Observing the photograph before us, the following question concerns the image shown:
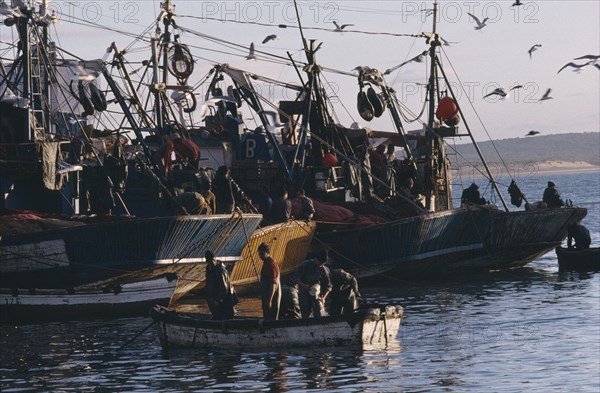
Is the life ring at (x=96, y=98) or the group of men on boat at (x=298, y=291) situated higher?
the life ring at (x=96, y=98)

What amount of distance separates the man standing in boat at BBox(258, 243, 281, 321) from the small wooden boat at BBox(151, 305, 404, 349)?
38 cm

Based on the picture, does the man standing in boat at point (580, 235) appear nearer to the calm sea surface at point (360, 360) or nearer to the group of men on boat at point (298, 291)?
the calm sea surface at point (360, 360)

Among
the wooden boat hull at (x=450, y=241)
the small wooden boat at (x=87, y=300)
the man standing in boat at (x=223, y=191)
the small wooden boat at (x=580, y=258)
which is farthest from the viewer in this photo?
the small wooden boat at (x=580, y=258)

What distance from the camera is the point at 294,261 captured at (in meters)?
34.6

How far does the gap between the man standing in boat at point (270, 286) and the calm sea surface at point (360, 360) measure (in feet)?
2.67

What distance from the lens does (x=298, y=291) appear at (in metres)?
24.0

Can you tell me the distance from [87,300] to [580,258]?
18.3m

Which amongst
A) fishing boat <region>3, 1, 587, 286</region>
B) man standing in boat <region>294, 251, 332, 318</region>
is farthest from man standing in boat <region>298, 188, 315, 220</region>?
man standing in boat <region>294, 251, 332, 318</region>

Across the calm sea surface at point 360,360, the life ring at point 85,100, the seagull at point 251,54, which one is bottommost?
the calm sea surface at point 360,360

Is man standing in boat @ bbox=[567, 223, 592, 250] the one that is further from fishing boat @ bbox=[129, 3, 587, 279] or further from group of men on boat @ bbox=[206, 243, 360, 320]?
group of men on boat @ bbox=[206, 243, 360, 320]

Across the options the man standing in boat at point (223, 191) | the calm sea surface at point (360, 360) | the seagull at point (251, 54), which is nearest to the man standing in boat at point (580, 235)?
the calm sea surface at point (360, 360)

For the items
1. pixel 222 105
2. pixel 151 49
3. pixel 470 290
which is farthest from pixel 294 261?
pixel 151 49

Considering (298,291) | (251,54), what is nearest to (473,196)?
(251,54)

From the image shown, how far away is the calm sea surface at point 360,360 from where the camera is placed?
20.6 meters
